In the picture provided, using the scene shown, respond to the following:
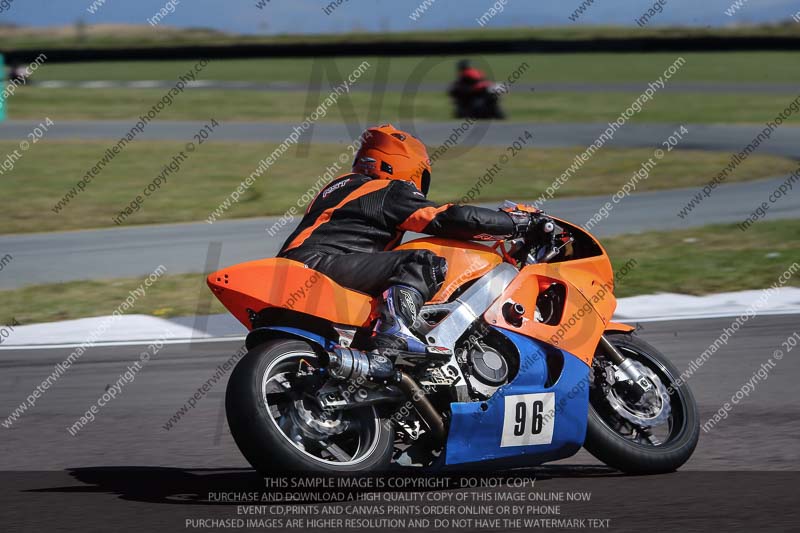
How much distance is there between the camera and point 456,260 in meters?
5.87

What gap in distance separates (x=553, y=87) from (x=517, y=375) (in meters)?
32.4

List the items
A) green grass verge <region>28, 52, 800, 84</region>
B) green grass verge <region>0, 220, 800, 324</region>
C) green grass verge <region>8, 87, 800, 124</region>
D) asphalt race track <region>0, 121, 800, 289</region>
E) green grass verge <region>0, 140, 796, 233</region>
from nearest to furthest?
green grass verge <region>0, 220, 800, 324</region> < asphalt race track <region>0, 121, 800, 289</region> < green grass verge <region>0, 140, 796, 233</region> < green grass verge <region>8, 87, 800, 124</region> < green grass verge <region>28, 52, 800, 84</region>

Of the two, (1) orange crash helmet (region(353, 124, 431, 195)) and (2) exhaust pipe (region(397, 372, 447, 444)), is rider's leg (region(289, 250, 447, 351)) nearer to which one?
(2) exhaust pipe (region(397, 372, 447, 444))

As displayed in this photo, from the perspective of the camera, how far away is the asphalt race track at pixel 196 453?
5.14 meters

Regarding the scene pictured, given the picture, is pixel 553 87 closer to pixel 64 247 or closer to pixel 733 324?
pixel 64 247

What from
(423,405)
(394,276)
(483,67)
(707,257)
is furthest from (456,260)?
(483,67)

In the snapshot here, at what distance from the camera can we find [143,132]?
2512 cm

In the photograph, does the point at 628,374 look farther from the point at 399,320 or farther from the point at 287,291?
the point at 287,291

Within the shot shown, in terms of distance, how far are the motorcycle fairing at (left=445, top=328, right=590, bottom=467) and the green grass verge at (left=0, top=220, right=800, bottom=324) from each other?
16.4ft

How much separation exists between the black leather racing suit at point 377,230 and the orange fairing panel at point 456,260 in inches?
1.9

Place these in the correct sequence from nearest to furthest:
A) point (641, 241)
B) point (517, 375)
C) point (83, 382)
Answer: point (517, 375)
point (83, 382)
point (641, 241)

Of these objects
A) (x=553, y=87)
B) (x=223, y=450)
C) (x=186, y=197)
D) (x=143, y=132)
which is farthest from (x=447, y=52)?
(x=223, y=450)

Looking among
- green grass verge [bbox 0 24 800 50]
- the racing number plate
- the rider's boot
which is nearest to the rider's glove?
the rider's boot

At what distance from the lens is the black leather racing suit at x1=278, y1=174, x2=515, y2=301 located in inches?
226
